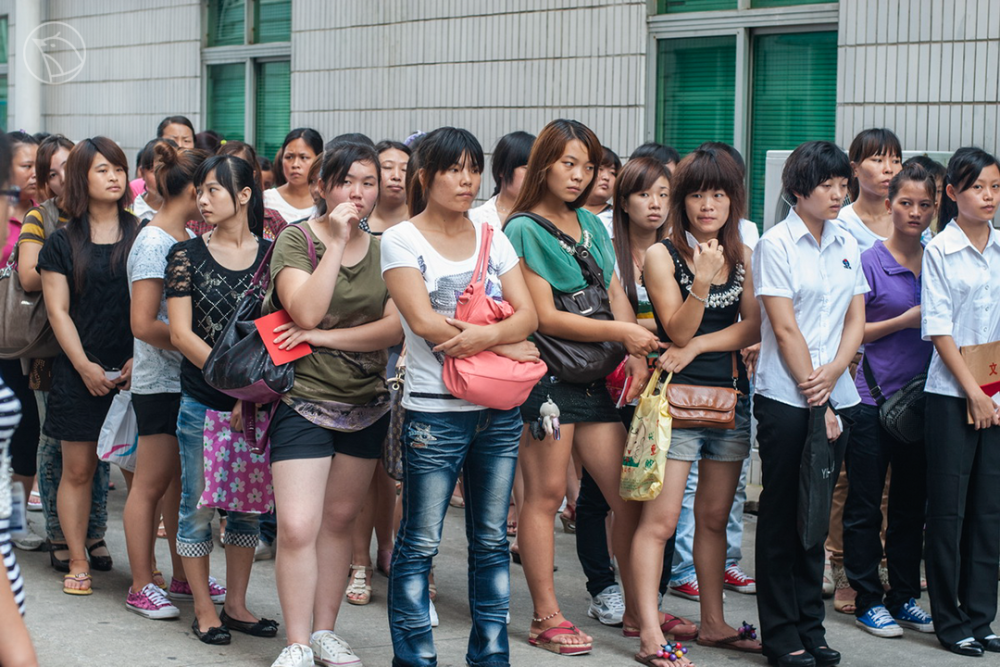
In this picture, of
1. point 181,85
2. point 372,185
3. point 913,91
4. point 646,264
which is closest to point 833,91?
point 913,91

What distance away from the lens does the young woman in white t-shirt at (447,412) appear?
13.7ft

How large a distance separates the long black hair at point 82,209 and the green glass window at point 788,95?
13.2 ft

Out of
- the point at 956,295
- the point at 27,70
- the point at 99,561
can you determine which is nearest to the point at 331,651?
the point at 99,561

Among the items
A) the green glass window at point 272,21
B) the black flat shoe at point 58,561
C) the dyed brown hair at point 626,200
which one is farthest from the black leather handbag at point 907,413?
the green glass window at point 272,21

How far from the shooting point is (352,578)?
5402 mm

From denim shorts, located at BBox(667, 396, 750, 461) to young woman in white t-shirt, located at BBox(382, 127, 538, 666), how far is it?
2.10 feet

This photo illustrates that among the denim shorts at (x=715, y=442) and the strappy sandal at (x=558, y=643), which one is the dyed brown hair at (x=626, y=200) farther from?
the strappy sandal at (x=558, y=643)

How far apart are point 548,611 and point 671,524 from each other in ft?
1.95

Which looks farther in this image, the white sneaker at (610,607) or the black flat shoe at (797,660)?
the white sneaker at (610,607)

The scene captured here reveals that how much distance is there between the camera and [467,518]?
441cm

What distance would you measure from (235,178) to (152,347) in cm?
81

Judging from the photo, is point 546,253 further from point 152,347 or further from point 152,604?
point 152,604

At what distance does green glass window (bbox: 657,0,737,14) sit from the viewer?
7.83 meters

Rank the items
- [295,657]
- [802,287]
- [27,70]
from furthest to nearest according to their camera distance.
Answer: [27,70] < [802,287] < [295,657]
